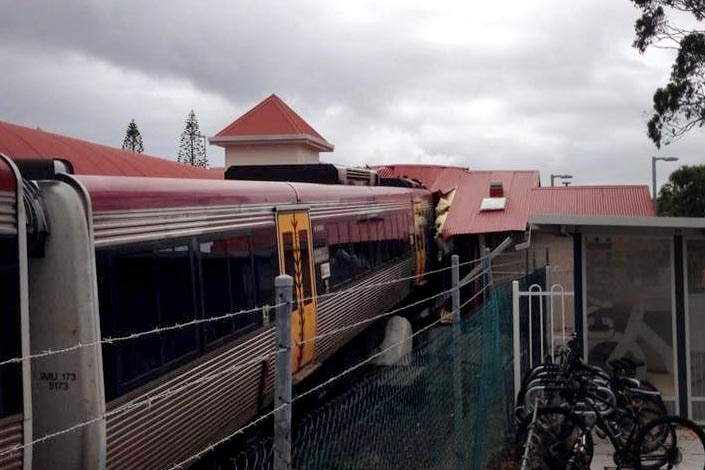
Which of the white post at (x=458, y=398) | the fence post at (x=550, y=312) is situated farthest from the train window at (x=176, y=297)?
the fence post at (x=550, y=312)

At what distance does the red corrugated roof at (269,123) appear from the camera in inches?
1353

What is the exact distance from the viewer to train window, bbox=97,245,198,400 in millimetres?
4832

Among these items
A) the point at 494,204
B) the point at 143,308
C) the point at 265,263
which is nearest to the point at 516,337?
the point at 265,263

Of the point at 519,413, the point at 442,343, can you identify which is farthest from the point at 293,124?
the point at 442,343

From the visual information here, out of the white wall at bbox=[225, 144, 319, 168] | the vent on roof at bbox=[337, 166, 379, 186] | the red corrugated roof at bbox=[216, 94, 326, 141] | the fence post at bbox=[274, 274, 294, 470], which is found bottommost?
the fence post at bbox=[274, 274, 294, 470]

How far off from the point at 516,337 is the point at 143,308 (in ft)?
15.3

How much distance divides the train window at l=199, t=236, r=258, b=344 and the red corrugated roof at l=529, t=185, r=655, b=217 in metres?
15.3

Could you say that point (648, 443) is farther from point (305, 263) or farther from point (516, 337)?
point (305, 263)

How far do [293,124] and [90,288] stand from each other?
1192 inches

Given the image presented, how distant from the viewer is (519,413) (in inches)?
318

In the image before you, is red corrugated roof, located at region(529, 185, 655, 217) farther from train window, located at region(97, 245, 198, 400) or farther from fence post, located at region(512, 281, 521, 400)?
train window, located at region(97, 245, 198, 400)

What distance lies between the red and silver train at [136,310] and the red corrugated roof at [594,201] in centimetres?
1448

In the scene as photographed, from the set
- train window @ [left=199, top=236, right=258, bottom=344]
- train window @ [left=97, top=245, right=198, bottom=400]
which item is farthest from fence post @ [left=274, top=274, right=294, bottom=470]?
train window @ [left=199, top=236, right=258, bottom=344]

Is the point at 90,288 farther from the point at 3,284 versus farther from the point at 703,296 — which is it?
the point at 703,296
